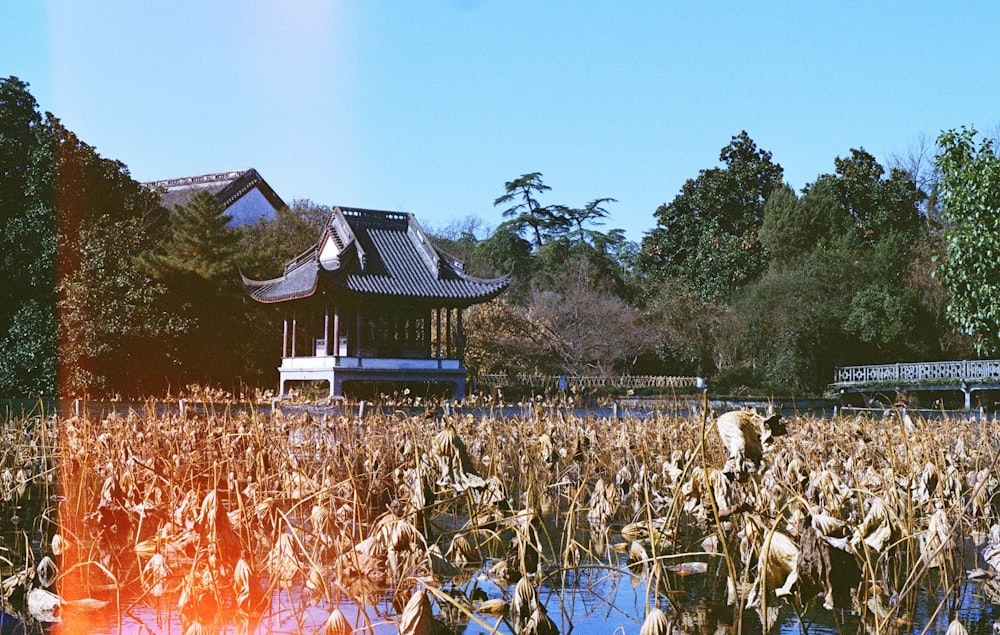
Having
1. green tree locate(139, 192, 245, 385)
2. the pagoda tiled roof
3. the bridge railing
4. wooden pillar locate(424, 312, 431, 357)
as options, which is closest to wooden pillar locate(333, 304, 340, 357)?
wooden pillar locate(424, 312, 431, 357)

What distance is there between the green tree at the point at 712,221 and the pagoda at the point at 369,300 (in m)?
13.7

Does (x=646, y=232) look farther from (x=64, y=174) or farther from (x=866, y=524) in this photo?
(x=866, y=524)

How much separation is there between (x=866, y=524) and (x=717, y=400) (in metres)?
22.7

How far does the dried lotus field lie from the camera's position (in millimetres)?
3191

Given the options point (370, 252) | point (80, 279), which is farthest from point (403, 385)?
point (80, 279)

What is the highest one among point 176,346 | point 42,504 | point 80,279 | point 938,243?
point 938,243

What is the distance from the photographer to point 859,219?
3775 cm

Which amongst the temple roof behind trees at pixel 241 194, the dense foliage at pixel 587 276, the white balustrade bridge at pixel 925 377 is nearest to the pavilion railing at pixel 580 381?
the dense foliage at pixel 587 276

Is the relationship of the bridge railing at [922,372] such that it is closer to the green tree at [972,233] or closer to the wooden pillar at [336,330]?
the green tree at [972,233]

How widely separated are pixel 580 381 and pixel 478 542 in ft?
77.4

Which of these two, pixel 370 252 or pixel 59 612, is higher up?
pixel 370 252

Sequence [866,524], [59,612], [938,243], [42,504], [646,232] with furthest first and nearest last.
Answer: [646,232] → [938,243] → [42,504] → [59,612] → [866,524]

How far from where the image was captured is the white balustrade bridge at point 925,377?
83.4ft

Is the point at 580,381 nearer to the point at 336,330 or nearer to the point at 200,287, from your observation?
the point at 336,330
